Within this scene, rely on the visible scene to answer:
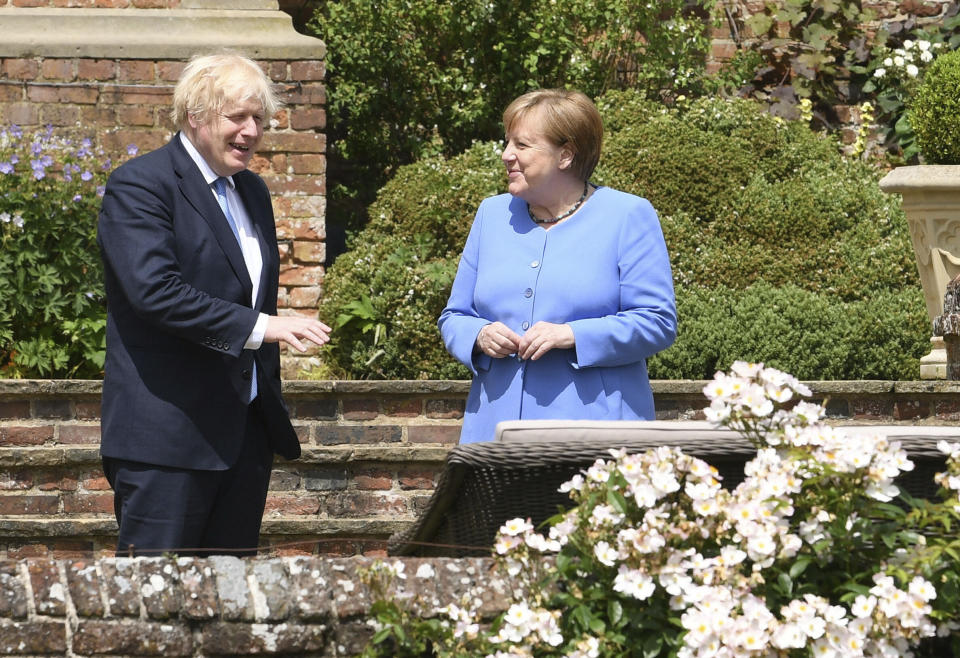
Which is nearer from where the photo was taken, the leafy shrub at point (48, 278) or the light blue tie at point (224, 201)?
the light blue tie at point (224, 201)

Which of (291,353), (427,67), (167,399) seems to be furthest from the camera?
(427,67)

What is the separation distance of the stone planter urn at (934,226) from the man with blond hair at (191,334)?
11.2 feet

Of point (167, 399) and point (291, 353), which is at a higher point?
point (167, 399)

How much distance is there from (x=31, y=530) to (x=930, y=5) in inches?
246

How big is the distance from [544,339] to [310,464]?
6.55ft

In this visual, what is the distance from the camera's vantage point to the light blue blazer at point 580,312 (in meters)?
3.43

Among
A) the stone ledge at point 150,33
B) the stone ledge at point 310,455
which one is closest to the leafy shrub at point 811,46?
the stone ledge at point 150,33

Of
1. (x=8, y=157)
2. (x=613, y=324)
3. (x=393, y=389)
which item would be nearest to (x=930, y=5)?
(x=393, y=389)

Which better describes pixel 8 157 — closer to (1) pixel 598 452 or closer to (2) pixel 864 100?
(1) pixel 598 452

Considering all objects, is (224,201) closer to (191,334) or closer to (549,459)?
(191,334)

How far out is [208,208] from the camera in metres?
3.25

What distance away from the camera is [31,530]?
492 cm

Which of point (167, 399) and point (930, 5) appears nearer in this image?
point (167, 399)

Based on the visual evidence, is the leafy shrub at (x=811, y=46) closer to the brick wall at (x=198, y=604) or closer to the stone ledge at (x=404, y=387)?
the stone ledge at (x=404, y=387)
